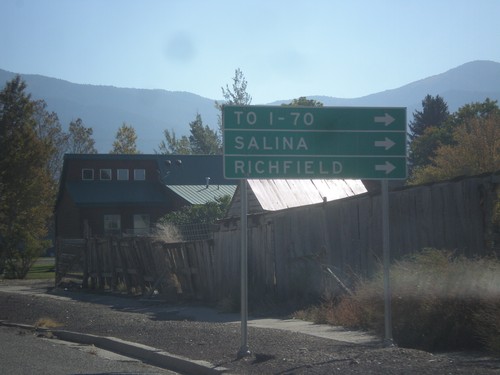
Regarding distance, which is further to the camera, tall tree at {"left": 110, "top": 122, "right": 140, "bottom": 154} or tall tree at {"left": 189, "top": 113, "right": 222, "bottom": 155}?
tall tree at {"left": 189, "top": 113, "right": 222, "bottom": 155}

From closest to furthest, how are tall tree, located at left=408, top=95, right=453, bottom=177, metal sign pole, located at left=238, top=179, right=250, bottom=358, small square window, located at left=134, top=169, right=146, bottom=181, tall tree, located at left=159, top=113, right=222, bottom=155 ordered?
metal sign pole, located at left=238, top=179, right=250, bottom=358, tall tree, located at left=408, top=95, right=453, bottom=177, small square window, located at left=134, top=169, right=146, bottom=181, tall tree, located at left=159, top=113, right=222, bottom=155

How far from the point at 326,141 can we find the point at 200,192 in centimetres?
3880

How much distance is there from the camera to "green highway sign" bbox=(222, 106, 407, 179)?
12.9 metres

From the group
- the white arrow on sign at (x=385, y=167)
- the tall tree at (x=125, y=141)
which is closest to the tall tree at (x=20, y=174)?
the white arrow on sign at (x=385, y=167)

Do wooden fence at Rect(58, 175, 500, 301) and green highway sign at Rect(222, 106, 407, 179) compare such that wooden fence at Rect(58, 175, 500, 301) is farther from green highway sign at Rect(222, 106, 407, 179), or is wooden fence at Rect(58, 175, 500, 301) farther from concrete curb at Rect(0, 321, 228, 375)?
concrete curb at Rect(0, 321, 228, 375)

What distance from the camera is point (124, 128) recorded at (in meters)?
82.6

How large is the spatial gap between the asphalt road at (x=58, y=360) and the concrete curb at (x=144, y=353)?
23 centimetres

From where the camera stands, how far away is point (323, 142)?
13.0m

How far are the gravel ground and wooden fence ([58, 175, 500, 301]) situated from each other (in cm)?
198

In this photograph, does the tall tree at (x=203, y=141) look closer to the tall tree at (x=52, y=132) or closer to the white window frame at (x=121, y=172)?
the tall tree at (x=52, y=132)

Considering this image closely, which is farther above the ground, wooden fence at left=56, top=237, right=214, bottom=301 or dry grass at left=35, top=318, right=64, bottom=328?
wooden fence at left=56, top=237, right=214, bottom=301

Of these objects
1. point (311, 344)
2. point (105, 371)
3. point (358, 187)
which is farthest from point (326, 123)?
point (358, 187)

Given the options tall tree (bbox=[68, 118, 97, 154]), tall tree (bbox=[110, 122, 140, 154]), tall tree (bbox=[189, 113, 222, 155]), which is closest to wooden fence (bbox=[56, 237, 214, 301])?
tall tree (bbox=[68, 118, 97, 154])

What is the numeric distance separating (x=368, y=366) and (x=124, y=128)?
244 ft
